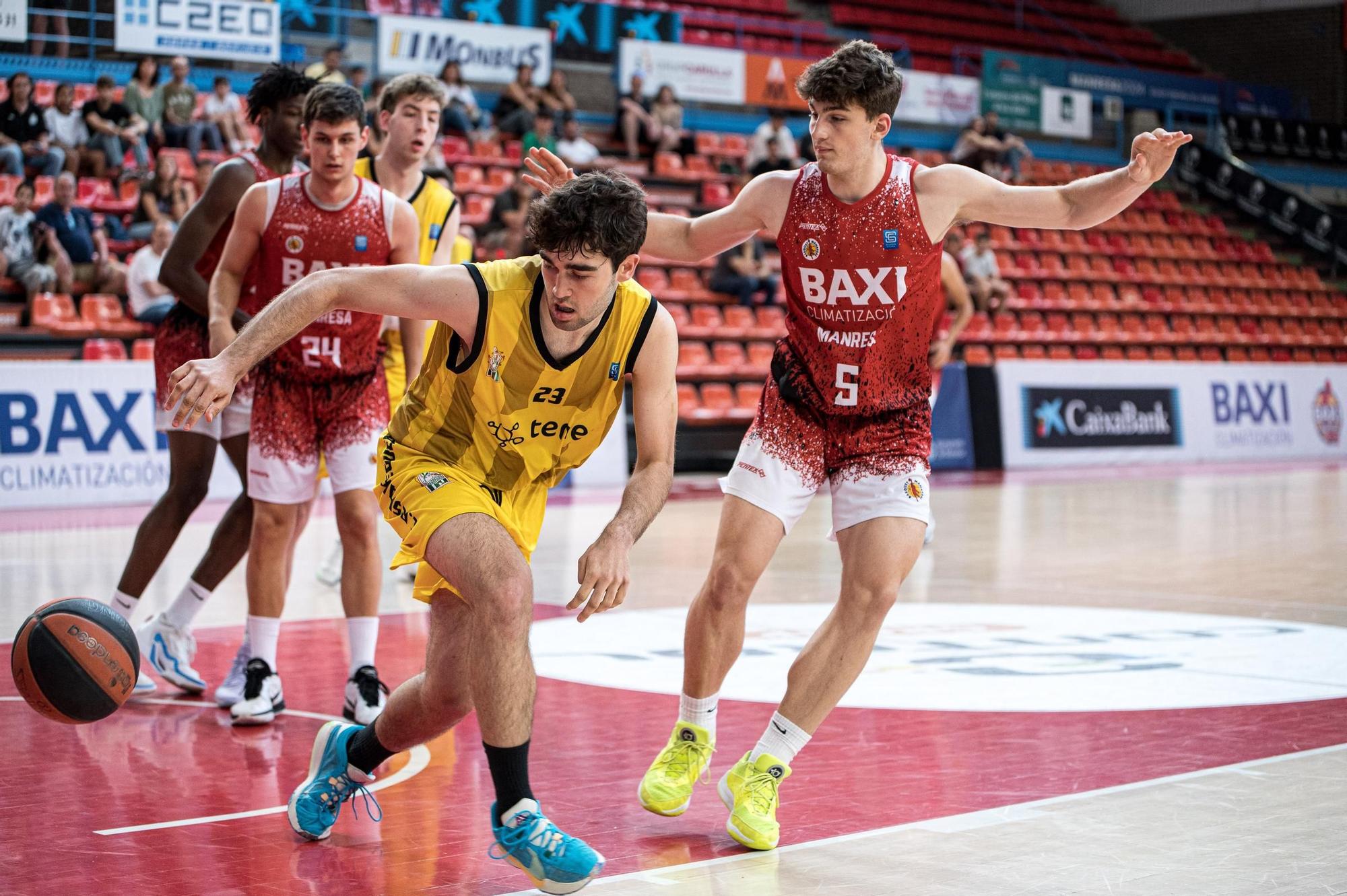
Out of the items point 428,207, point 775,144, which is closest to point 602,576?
point 428,207

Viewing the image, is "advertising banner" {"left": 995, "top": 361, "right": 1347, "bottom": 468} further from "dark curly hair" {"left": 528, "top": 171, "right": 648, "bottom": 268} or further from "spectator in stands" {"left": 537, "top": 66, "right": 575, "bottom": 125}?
"dark curly hair" {"left": 528, "top": 171, "right": 648, "bottom": 268}

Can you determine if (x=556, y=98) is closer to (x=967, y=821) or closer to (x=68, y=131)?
(x=68, y=131)

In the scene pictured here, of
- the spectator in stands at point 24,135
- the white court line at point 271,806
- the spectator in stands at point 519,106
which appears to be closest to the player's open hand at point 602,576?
the white court line at point 271,806

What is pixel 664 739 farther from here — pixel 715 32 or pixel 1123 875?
pixel 715 32

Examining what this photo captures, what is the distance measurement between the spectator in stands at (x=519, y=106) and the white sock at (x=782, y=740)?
15.3 meters

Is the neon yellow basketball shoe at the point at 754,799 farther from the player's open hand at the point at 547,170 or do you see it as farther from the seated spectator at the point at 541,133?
the seated spectator at the point at 541,133

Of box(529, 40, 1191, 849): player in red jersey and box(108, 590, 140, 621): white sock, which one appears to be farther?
box(108, 590, 140, 621): white sock

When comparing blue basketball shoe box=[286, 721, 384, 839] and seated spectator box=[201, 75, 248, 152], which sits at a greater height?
seated spectator box=[201, 75, 248, 152]

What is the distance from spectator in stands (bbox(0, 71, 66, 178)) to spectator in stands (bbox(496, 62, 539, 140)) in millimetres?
5256

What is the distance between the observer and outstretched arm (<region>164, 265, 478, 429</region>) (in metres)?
3.49

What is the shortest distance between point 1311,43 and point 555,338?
103 feet

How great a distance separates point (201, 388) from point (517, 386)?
0.78 meters

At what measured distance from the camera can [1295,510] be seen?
13.8 metres

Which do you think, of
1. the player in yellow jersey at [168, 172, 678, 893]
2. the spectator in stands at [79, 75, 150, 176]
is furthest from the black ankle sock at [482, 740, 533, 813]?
the spectator in stands at [79, 75, 150, 176]
